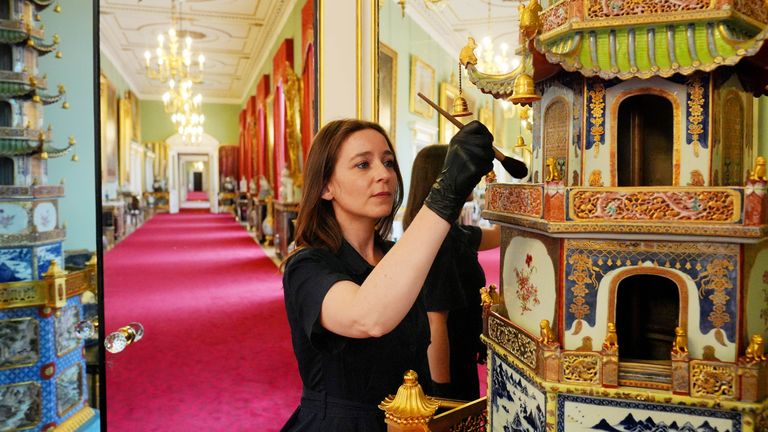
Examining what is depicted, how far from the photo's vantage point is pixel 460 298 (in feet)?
7.74

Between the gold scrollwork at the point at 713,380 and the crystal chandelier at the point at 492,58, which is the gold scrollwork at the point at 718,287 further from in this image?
the crystal chandelier at the point at 492,58

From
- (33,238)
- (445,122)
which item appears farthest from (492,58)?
(33,238)

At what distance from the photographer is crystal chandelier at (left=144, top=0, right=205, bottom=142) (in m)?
9.69

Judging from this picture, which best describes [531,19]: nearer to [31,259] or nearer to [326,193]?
[326,193]

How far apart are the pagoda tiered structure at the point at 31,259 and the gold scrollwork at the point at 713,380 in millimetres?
2123

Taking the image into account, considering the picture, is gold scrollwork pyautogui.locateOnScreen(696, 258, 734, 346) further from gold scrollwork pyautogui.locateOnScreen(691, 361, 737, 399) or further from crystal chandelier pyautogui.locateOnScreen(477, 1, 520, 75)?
crystal chandelier pyautogui.locateOnScreen(477, 1, 520, 75)

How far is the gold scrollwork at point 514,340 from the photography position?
1666 mm

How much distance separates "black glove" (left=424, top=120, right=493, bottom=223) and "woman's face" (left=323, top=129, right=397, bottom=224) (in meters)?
0.24

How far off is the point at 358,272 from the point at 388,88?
7.17 ft

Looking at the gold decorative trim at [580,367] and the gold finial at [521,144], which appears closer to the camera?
the gold decorative trim at [580,367]

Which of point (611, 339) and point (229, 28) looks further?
point (229, 28)

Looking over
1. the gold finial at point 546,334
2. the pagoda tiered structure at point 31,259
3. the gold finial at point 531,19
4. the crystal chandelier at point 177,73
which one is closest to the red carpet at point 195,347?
the pagoda tiered structure at point 31,259

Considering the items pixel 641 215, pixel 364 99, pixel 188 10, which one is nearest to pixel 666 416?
pixel 641 215

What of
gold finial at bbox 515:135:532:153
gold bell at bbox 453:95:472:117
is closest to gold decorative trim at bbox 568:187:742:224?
gold bell at bbox 453:95:472:117
